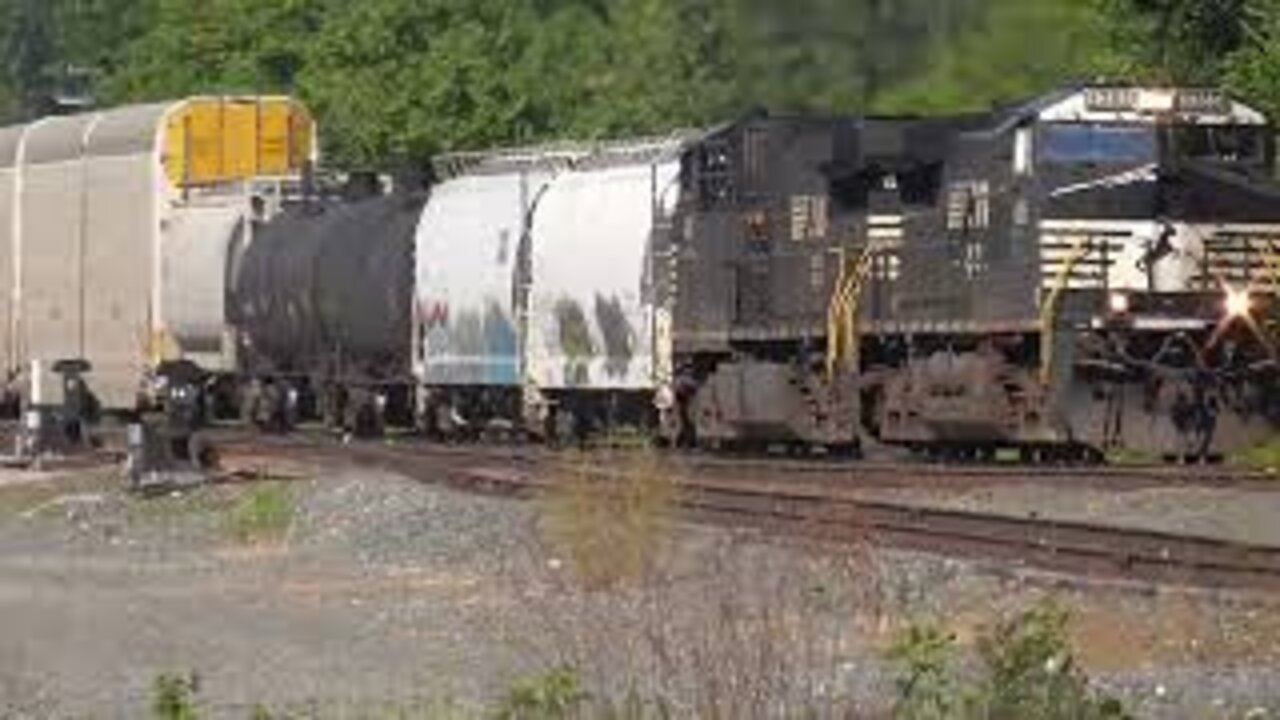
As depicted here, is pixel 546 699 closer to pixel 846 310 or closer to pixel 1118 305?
pixel 1118 305

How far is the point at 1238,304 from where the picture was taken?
22.7 meters

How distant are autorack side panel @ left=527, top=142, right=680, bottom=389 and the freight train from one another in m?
0.04

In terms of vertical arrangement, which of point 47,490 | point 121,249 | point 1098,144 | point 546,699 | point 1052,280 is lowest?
point 47,490

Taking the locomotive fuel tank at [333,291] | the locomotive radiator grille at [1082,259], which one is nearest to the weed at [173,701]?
the locomotive radiator grille at [1082,259]

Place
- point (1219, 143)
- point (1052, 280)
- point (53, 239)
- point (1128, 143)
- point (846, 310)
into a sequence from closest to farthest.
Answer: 1. point (1052, 280)
2. point (1128, 143)
3. point (1219, 143)
4. point (846, 310)
5. point (53, 239)

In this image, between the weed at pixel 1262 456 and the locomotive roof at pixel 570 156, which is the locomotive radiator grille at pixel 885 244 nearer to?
the locomotive roof at pixel 570 156

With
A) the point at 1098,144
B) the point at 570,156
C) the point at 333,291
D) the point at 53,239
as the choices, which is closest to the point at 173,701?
the point at 1098,144

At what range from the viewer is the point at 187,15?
73750 millimetres

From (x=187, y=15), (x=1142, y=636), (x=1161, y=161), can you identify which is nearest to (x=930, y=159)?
(x=1161, y=161)

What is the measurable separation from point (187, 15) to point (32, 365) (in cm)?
3618

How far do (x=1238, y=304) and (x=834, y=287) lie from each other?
175 inches

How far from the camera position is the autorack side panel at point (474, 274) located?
1240 inches

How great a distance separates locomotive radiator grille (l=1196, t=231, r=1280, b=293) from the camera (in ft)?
75.5

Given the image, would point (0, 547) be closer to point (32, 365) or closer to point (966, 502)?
point (966, 502)
